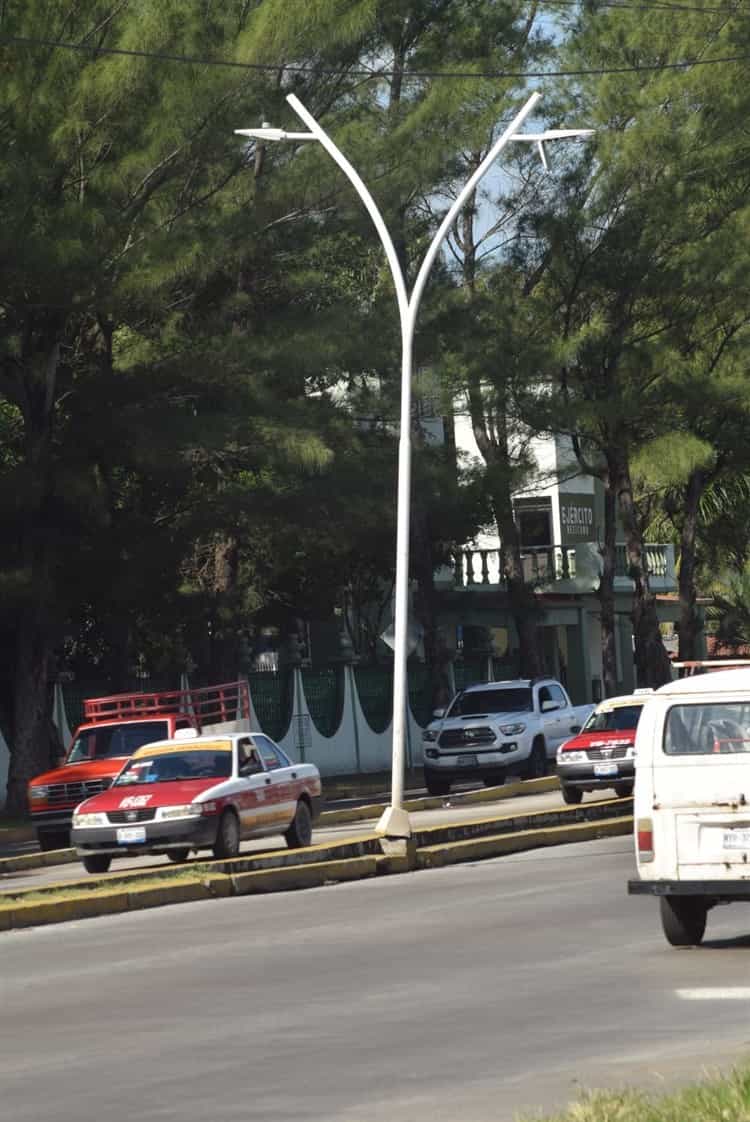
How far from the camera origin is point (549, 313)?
1796 inches

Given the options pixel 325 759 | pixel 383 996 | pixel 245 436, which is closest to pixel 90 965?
pixel 383 996

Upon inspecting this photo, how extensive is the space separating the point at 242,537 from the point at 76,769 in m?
11.6

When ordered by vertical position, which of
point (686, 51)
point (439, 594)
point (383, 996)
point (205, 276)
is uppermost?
point (686, 51)

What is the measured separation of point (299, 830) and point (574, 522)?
4082 centimetres

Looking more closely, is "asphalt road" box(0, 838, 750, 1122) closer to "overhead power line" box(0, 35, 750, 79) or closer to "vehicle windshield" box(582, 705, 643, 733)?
"vehicle windshield" box(582, 705, 643, 733)

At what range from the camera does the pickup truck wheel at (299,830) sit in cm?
2498

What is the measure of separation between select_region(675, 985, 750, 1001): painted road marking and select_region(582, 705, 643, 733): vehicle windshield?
19553 mm

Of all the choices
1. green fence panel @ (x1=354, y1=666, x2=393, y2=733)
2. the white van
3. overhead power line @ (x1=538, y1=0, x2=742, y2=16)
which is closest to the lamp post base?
the white van

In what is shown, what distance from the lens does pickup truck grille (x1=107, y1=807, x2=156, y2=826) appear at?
22.6 meters

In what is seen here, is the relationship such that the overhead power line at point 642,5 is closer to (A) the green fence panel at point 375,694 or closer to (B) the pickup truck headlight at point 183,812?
(A) the green fence panel at point 375,694

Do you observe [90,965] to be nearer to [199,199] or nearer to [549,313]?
[199,199]

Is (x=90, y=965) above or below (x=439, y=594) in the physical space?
below

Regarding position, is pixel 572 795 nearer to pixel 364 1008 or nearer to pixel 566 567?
pixel 364 1008

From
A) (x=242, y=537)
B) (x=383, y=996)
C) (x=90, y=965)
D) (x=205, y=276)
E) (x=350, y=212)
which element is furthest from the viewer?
(x=242, y=537)
